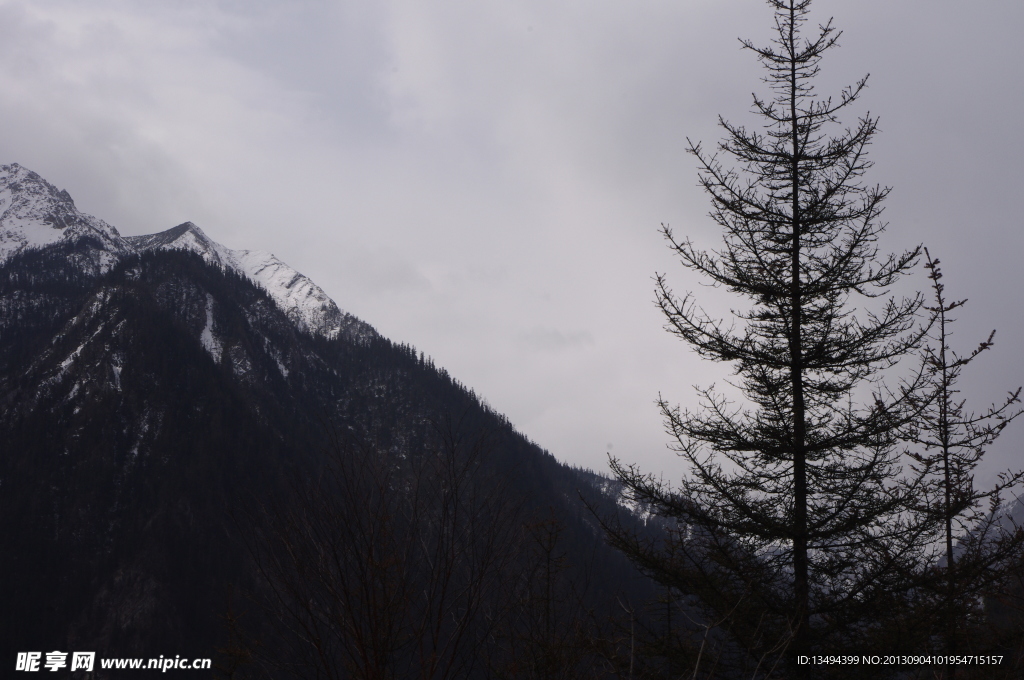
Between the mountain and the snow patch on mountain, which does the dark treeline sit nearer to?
the mountain

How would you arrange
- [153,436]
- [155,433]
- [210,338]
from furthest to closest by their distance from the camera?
[210,338], [155,433], [153,436]

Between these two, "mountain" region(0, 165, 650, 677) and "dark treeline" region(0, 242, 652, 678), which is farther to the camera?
"mountain" region(0, 165, 650, 677)

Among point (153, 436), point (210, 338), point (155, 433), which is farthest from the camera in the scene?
point (210, 338)

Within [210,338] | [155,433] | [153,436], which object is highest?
[210,338]

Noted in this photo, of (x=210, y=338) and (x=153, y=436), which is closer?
(x=153, y=436)

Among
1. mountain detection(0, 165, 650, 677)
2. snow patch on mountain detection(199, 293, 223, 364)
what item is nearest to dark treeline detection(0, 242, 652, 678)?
mountain detection(0, 165, 650, 677)

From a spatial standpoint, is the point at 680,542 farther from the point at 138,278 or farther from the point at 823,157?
the point at 138,278

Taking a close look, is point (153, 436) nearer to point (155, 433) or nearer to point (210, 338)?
point (155, 433)

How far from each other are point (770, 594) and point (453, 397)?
14647cm

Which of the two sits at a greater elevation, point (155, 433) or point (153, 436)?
point (155, 433)

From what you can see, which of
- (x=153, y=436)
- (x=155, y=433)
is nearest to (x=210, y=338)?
(x=155, y=433)

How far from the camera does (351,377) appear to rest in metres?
163

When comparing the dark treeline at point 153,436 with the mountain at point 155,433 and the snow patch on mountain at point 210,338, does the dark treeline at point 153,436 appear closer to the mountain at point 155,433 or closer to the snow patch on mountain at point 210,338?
the mountain at point 155,433

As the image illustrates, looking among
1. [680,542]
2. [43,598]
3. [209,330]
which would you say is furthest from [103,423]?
[680,542]
